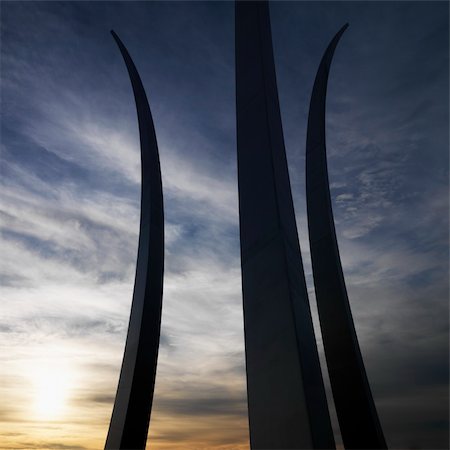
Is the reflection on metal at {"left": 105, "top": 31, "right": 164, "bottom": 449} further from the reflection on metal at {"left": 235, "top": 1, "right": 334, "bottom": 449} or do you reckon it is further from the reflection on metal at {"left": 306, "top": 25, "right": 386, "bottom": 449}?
the reflection on metal at {"left": 306, "top": 25, "right": 386, "bottom": 449}

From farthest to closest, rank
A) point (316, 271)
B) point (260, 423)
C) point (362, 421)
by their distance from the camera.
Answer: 1. point (316, 271)
2. point (362, 421)
3. point (260, 423)

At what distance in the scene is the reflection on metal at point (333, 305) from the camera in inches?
534

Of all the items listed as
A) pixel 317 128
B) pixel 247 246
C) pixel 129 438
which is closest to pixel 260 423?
pixel 247 246

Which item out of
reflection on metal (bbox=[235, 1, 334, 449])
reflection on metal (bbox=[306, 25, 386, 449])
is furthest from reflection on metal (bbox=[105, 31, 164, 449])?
reflection on metal (bbox=[306, 25, 386, 449])

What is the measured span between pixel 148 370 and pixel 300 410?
7352 millimetres

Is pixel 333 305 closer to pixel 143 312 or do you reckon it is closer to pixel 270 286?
pixel 143 312

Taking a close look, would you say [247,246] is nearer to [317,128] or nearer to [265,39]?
[265,39]

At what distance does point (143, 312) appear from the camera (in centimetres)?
1283

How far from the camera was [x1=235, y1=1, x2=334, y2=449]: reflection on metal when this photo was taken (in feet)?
21.3

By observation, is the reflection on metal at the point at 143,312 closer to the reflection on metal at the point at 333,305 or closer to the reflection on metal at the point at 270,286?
the reflection on metal at the point at 270,286

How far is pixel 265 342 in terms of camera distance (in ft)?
24.1

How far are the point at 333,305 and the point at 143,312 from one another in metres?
7.11

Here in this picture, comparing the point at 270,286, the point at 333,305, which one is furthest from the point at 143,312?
the point at 333,305

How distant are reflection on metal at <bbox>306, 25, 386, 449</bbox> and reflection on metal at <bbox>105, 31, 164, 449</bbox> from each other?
6.40 m
